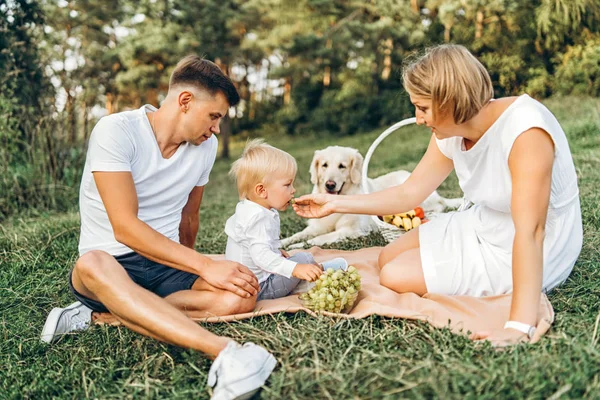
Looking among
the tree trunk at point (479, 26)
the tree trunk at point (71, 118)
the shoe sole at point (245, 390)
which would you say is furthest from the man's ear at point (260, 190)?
the tree trunk at point (479, 26)

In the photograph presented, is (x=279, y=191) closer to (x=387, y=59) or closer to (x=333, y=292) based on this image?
(x=333, y=292)

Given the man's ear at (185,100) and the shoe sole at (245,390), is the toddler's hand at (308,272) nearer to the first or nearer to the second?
the shoe sole at (245,390)

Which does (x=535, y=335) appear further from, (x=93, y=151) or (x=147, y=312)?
(x=93, y=151)

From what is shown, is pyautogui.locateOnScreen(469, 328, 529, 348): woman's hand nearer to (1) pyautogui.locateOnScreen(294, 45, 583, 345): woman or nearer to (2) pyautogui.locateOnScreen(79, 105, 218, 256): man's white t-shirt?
(1) pyautogui.locateOnScreen(294, 45, 583, 345): woman

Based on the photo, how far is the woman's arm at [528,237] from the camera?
240 centimetres

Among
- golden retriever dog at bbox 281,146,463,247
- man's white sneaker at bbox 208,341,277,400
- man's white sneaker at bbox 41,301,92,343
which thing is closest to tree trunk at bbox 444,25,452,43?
golden retriever dog at bbox 281,146,463,247

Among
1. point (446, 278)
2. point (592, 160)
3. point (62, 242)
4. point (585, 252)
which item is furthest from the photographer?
point (592, 160)

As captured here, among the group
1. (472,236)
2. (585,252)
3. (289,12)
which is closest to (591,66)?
(289,12)

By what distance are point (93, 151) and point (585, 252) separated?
10.4ft

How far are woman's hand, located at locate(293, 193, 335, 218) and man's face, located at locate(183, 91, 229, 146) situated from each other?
68 cm

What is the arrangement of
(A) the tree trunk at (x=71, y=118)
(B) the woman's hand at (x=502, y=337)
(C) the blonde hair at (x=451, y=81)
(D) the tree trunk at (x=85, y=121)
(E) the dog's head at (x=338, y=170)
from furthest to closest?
(D) the tree trunk at (x=85, y=121) → (A) the tree trunk at (x=71, y=118) → (E) the dog's head at (x=338, y=170) → (C) the blonde hair at (x=451, y=81) → (B) the woman's hand at (x=502, y=337)

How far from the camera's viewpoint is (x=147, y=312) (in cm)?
254

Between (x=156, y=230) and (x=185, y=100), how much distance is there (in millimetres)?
765

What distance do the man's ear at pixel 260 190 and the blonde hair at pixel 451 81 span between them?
3.46 ft
